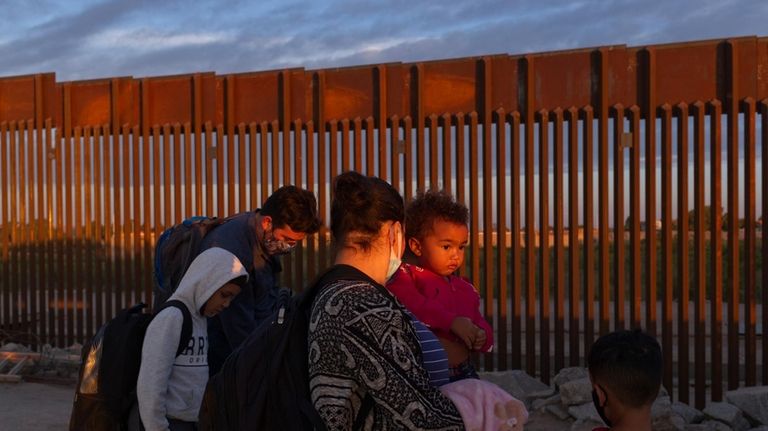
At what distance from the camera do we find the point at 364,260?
2.26 metres

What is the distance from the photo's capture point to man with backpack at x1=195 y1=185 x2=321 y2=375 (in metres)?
3.82

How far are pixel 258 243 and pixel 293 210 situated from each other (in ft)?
0.85

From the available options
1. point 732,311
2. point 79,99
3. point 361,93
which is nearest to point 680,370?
point 732,311

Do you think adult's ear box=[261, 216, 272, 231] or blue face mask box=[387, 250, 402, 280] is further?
adult's ear box=[261, 216, 272, 231]

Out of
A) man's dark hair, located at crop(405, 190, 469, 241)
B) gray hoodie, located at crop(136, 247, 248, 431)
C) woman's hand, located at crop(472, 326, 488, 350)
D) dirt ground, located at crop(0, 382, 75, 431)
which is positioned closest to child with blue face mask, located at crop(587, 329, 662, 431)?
woman's hand, located at crop(472, 326, 488, 350)

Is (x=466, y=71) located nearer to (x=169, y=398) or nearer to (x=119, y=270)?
(x=119, y=270)

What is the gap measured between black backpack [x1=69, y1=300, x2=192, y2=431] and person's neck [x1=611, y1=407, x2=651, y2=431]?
1533mm

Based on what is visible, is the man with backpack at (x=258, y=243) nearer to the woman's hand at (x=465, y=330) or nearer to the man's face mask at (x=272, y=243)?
the man's face mask at (x=272, y=243)

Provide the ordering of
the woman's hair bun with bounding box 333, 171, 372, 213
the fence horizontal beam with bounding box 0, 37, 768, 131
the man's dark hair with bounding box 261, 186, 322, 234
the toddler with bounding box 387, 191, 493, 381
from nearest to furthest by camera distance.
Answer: the woman's hair bun with bounding box 333, 171, 372, 213 < the toddler with bounding box 387, 191, 493, 381 < the man's dark hair with bounding box 261, 186, 322, 234 < the fence horizontal beam with bounding box 0, 37, 768, 131

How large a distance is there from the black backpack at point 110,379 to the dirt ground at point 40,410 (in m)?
3.87

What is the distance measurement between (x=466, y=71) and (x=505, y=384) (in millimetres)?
2698

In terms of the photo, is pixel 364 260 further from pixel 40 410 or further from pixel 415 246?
pixel 40 410

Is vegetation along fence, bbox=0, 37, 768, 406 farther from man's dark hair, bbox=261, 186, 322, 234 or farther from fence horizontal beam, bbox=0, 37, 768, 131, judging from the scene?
man's dark hair, bbox=261, 186, 322, 234

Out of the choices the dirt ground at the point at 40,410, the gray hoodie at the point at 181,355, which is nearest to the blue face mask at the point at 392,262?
the gray hoodie at the point at 181,355
